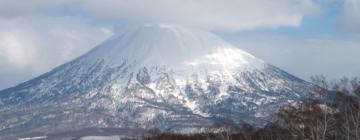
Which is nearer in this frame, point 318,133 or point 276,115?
point 318,133

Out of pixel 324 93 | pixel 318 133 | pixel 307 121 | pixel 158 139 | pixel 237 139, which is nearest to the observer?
pixel 324 93

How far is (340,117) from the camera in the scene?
231 ft

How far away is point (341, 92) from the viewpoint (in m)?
65.4

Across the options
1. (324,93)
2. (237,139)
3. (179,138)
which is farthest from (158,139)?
(324,93)

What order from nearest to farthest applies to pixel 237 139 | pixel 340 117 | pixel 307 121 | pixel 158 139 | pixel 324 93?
pixel 324 93 → pixel 307 121 → pixel 340 117 → pixel 237 139 → pixel 158 139

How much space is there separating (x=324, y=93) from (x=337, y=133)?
1671 centimetres

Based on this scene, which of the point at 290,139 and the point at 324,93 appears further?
the point at 290,139

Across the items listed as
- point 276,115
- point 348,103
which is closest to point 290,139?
point 276,115

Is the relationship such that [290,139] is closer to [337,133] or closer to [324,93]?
[337,133]

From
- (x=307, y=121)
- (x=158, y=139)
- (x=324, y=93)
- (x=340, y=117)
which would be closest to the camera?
(x=324, y=93)

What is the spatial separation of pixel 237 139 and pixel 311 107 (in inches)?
840

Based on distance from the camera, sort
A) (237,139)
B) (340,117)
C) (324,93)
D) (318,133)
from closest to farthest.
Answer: (324,93) → (318,133) → (340,117) → (237,139)

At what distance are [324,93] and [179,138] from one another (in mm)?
61312

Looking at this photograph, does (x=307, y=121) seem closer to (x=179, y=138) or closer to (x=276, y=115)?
(x=276, y=115)
